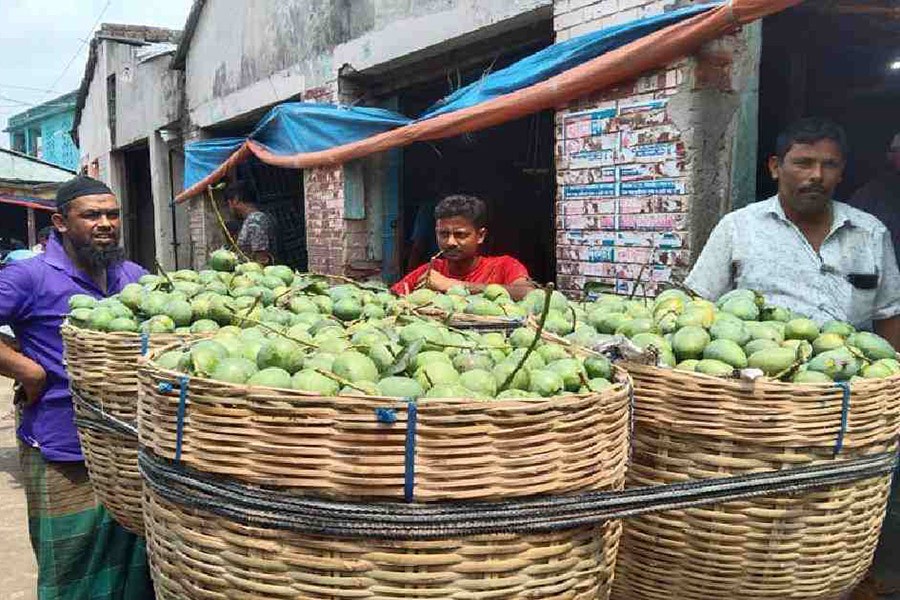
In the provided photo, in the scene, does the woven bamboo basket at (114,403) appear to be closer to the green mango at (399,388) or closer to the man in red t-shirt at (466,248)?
the green mango at (399,388)

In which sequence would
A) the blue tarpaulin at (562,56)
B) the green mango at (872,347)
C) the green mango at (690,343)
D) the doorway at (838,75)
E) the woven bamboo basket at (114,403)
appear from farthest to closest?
the doorway at (838,75)
the blue tarpaulin at (562,56)
the woven bamboo basket at (114,403)
the green mango at (872,347)
the green mango at (690,343)

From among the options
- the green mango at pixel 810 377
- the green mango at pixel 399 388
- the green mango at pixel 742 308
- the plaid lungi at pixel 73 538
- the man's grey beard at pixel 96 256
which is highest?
the man's grey beard at pixel 96 256

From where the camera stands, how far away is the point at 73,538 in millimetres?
2684

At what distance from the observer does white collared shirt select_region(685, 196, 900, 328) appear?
262 cm

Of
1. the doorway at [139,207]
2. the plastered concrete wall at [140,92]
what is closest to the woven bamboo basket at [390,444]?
the plastered concrete wall at [140,92]

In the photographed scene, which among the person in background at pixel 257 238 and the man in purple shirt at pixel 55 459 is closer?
the man in purple shirt at pixel 55 459

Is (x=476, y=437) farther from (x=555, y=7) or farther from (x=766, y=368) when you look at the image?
(x=555, y=7)

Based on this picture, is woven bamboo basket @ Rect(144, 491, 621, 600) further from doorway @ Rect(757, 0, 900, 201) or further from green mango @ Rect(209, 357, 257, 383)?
doorway @ Rect(757, 0, 900, 201)

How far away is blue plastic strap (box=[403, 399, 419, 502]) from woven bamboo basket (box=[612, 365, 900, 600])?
586 mm

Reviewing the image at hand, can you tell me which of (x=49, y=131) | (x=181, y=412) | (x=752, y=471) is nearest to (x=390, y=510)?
(x=181, y=412)

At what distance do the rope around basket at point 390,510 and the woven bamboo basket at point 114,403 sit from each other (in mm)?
621

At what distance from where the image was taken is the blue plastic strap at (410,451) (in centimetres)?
107

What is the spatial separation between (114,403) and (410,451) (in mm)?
1091

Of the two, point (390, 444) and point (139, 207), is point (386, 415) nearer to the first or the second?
point (390, 444)
